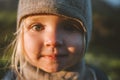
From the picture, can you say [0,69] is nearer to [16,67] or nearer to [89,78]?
[16,67]

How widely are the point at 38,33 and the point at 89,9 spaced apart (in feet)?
0.59

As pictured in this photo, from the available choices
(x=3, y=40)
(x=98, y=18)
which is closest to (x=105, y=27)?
(x=98, y=18)

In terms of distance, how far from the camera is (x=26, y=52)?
107 cm

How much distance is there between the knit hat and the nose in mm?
57

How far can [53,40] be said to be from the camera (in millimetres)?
1011

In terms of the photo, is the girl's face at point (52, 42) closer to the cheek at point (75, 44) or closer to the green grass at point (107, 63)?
the cheek at point (75, 44)

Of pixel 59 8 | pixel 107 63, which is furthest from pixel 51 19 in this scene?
pixel 107 63

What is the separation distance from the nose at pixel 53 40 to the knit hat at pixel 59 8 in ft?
0.19

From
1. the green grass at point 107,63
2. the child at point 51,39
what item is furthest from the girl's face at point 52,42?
the green grass at point 107,63

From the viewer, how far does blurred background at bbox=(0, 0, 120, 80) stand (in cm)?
365

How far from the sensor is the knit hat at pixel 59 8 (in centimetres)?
104

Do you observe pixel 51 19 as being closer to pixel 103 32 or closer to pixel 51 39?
pixel 51 39

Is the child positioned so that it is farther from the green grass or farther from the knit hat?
the green grass

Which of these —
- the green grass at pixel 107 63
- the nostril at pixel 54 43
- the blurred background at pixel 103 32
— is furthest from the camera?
the blurred background at pixel 103 32
